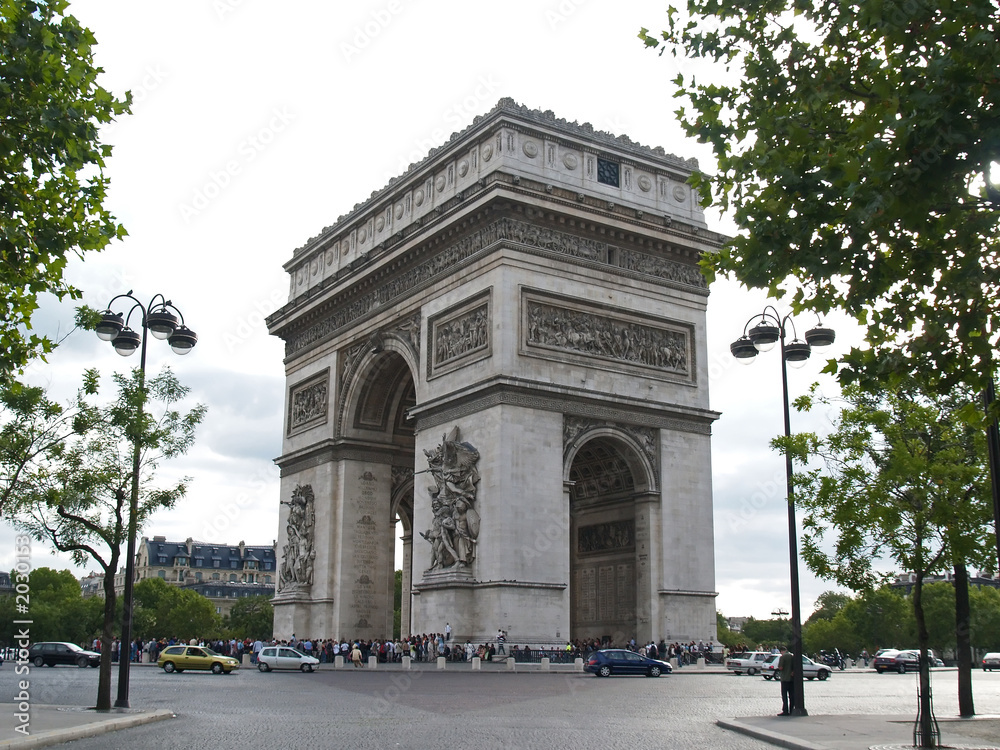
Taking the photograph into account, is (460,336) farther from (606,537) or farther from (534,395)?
(606,537)

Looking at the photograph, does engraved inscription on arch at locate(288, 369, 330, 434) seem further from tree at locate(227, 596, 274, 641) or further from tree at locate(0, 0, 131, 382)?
tree at locate(227, 596, 274, 641)

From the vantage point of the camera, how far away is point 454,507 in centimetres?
3444

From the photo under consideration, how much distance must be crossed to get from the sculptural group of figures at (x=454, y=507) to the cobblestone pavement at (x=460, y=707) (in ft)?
13.2

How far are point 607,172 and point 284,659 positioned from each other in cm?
2039

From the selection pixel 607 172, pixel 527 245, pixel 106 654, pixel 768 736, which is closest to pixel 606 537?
pixel 527 245

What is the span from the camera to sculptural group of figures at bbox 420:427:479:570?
111ft

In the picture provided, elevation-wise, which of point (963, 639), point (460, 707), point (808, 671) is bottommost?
point (808, 671)

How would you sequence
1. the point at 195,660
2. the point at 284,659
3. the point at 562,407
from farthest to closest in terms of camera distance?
1. the point at 195,660
2. the point at 284,659
3. the point at 562,407

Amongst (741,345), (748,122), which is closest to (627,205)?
(741,345)

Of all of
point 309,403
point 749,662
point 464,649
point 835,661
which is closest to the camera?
point 464,649

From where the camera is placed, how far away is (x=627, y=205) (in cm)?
3784

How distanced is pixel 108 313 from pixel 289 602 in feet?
83.0

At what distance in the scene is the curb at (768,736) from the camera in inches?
536

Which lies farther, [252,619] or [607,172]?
[252,619]
